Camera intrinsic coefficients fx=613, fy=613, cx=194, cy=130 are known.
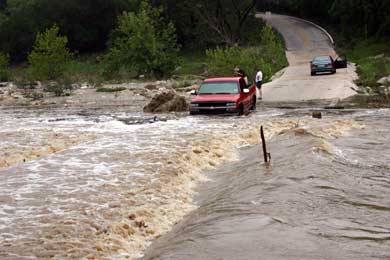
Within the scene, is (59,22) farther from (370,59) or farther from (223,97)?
(223,97)

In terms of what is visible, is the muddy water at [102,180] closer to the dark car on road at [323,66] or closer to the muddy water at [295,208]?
the muddy water at [295,208]

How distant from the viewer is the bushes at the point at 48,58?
48.4m

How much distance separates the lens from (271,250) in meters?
7.02

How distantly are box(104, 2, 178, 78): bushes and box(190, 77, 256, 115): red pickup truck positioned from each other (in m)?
24.3

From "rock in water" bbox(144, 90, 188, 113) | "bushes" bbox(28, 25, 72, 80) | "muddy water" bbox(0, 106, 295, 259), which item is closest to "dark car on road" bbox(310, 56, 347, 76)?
"rock in water" bbox(144, 90, 188, 113)

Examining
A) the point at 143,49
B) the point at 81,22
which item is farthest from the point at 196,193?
the point at 81,22

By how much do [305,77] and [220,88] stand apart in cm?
1889

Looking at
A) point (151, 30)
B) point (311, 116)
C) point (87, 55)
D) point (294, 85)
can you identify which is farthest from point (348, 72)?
point (87, 55)

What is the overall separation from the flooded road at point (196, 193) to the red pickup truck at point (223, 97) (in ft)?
11.9

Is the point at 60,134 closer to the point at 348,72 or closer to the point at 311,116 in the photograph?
the point at 311,116

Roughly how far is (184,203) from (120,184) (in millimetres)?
1522

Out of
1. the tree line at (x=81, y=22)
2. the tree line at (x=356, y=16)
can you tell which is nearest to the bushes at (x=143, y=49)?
the tree line at (x=356, y=16)

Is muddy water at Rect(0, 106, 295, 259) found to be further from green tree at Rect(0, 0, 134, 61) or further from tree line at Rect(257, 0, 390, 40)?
green tree at Rect(0, 0, 134, 61)

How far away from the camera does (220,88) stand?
24.1 m
